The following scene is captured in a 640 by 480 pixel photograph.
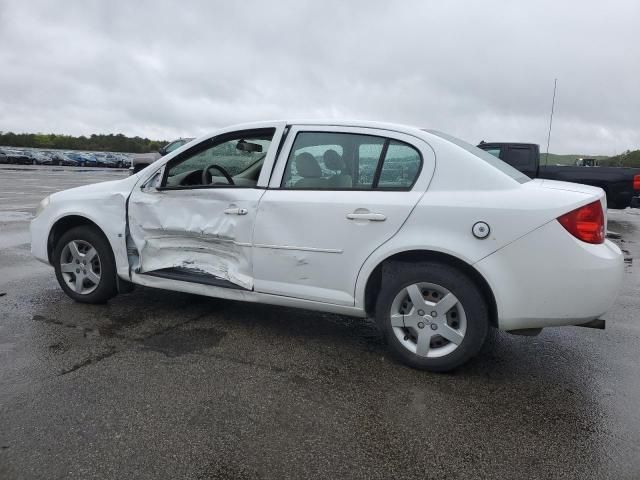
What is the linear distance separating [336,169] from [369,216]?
1.65ft

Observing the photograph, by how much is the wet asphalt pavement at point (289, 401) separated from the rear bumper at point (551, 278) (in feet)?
1.71

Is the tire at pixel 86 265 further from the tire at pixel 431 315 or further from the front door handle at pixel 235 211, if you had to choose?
the tire at pixel 431 315

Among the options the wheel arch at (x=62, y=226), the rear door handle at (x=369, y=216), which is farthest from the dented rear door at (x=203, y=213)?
the rear door handle at (x=369, y=216)

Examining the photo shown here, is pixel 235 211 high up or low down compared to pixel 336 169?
down

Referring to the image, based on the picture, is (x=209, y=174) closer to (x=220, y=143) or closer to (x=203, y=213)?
(x=220, y=143)

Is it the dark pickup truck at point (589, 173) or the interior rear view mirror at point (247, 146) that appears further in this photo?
the dark pickup truck at point (589, 173)

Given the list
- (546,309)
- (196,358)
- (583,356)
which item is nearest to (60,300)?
(196,358)

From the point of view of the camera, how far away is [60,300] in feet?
15.8

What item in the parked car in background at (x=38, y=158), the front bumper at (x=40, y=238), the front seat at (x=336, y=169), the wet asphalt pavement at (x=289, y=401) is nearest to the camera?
the wet asphalt pavement at (x=289, y=401)

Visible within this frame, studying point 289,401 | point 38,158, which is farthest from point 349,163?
point 38,158

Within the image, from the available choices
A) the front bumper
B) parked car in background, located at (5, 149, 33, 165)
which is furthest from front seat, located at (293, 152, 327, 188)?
parked car in background, located at (5, 149, 33, 165)

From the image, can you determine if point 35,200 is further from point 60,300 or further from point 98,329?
point 98,329

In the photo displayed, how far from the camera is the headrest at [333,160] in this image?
3.69m

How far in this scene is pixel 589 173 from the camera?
11031 millimetres
